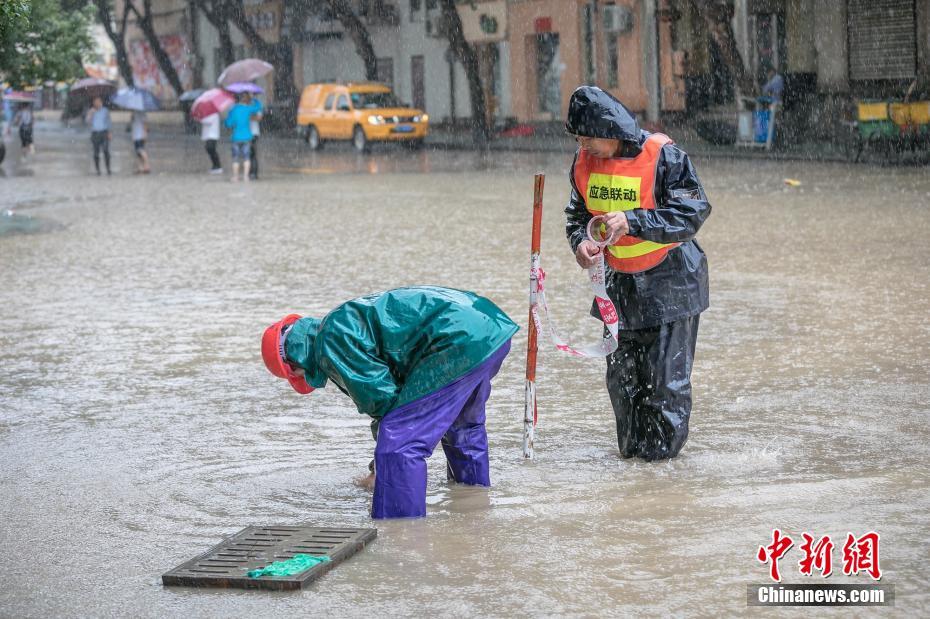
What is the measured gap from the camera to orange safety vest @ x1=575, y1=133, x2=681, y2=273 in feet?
19.9

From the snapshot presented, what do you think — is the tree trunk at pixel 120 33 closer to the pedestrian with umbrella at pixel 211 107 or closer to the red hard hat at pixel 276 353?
the pedestrian with umbrella at pixel 211 107

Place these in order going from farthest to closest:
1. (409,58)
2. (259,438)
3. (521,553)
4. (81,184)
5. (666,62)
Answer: (409,58), (666,62), (81,184), (259,438), (521,553)

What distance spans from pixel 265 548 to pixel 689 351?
2115mm

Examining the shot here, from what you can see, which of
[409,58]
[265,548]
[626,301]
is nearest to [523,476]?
[626,301]

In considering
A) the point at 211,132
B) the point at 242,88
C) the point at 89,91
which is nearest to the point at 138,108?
the point at 89,91

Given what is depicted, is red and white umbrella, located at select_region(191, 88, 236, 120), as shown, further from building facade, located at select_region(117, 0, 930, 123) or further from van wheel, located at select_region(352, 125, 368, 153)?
building facade, located at select_region(117, 0, 930, 123)

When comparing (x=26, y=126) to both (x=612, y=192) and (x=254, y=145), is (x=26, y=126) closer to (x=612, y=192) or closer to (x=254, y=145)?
(x=254, y=145)

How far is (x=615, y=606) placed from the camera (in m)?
4.45

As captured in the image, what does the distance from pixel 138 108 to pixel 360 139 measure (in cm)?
917

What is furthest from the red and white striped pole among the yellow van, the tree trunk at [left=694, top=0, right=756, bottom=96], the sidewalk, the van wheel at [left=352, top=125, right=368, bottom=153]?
the yellow van

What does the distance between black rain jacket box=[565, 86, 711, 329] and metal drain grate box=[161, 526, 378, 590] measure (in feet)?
5.33

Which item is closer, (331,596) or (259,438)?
(331,596)

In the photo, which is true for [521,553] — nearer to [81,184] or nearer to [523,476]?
[523,476]

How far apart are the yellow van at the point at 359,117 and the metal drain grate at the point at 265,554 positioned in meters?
29.6
